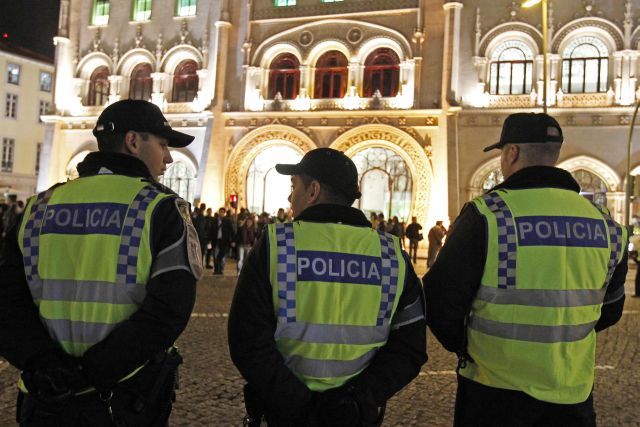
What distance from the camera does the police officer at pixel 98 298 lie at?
105 inches

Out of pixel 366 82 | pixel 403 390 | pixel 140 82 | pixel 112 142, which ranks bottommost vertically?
pixel 403 390

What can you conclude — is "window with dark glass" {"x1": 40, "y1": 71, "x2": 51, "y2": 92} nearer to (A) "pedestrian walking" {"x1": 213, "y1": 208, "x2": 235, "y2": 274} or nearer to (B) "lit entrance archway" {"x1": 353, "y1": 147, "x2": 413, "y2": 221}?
(B) "lit entrance archway" {"x1": 353, "y1": 147, "x2": 413, "y2": 221}

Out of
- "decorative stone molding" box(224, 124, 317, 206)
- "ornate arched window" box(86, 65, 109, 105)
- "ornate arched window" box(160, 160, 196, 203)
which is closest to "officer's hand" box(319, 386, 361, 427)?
"decorative stone molding" box(224, 124, 317, 206)

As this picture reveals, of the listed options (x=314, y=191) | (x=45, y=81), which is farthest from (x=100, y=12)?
(x=314, y=191)

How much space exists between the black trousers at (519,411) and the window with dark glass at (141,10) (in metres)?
30.8

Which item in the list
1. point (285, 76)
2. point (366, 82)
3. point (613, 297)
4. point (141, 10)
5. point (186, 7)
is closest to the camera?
point (613, 297)

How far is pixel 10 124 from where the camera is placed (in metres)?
46.1

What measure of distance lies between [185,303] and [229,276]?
1466 centimetres

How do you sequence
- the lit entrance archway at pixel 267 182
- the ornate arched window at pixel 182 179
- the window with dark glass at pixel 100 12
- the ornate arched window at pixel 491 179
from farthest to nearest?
the window with dark glass at pixel 100 12
the ornate arched window at pixel 182 179
the lit entrance archway at pixel 267 182
the ornate arched window at pixel 491 179

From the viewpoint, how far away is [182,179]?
2956 centimetres

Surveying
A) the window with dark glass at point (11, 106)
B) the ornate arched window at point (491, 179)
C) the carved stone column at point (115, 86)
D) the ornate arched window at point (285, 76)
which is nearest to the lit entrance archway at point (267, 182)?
the ornate arched window at point (285, 76)

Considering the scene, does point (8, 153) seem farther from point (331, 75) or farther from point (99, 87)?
point (331, 75)

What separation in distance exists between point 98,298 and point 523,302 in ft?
5.92

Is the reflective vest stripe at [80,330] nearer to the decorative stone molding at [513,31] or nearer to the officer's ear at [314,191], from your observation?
the officer's ear at [314,191]
